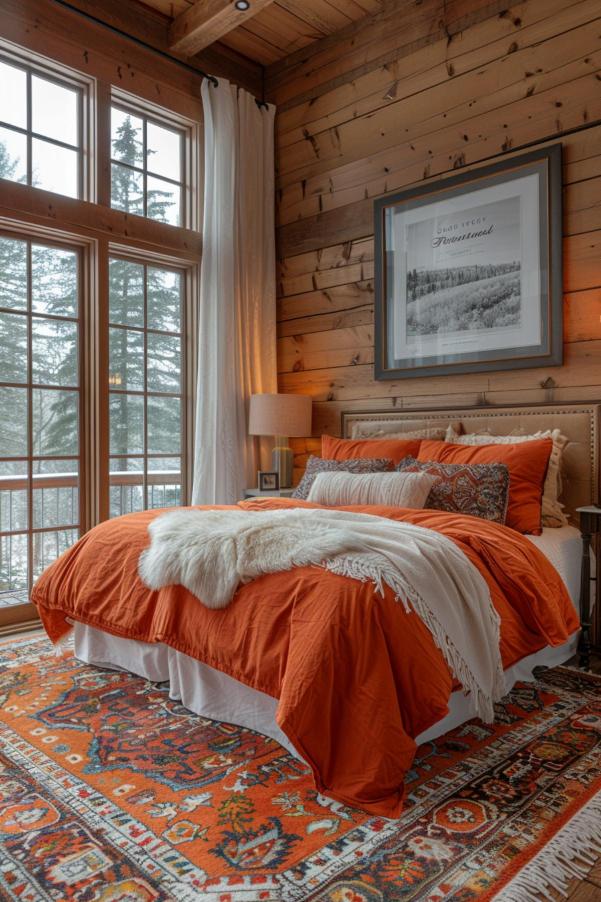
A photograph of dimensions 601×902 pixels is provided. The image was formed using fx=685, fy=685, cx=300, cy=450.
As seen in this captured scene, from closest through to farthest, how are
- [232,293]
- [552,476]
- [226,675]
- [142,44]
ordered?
1. [226,675]
2. [552,476]
3. [142,44]
4. [232,293]

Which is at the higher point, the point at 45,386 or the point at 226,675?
the point at 45,386

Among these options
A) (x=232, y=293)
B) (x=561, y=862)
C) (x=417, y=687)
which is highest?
(x=232, y=293)

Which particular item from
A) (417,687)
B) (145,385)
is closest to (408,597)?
(417,687)

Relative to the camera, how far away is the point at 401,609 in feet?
6.02

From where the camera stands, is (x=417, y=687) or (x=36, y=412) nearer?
(x=417, y=687)

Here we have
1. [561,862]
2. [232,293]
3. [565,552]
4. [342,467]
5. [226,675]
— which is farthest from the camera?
[232,293]

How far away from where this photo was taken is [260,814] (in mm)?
1724

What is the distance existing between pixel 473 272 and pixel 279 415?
4.60 feet

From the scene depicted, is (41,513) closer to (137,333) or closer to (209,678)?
(137,333)

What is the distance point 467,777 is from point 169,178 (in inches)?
150

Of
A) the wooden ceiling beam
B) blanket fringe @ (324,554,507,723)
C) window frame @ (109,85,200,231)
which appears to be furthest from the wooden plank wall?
blanket fringe @ (324,554,507,723)

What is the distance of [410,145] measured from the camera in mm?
3932

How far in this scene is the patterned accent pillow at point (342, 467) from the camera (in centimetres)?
335

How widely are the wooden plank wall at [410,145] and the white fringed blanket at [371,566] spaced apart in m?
1.52
